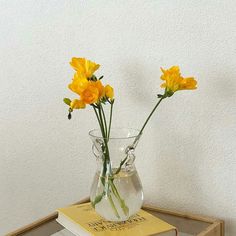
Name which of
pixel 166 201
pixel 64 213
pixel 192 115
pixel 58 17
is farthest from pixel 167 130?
pixel 58 17

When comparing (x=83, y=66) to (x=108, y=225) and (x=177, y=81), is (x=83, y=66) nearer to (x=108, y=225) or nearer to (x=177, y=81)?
(x=177, y=81)

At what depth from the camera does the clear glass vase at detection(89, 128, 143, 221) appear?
1.10 metres

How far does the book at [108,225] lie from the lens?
1.06 meters

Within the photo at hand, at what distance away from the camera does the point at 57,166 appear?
1492 mm

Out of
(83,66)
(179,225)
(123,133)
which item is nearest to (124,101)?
(123,133)

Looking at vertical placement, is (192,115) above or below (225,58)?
below

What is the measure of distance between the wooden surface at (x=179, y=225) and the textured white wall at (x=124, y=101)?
0.05 meters

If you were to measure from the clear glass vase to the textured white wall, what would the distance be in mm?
164

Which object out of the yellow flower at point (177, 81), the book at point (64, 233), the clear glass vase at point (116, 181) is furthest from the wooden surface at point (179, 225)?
the yellow flower at point (177, 81)

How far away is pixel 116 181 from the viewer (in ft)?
3.62

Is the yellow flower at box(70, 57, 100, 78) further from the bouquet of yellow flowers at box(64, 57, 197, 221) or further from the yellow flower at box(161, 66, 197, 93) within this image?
the yellow flower at box(161, 66, 197, 93)

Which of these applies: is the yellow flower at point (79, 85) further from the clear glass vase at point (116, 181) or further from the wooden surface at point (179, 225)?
the wooden surface at point (179, 225)

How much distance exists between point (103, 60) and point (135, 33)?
12cm

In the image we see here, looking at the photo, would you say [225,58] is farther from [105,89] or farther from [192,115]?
[105,89]
